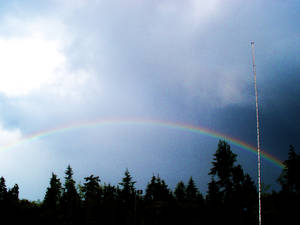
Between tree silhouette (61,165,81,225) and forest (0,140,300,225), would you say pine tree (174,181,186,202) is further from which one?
tree silhouette (61,165,81,225)

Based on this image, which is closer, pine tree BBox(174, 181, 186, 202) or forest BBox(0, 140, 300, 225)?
forest BBox(0, 140, 300, 225)

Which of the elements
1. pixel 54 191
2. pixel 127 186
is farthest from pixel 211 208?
pixel 54 191

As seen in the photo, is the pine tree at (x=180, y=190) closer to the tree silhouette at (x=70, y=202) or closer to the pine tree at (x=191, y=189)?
the pine tree at (x=191, y=189)

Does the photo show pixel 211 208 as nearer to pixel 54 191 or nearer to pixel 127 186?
pixel 127 186

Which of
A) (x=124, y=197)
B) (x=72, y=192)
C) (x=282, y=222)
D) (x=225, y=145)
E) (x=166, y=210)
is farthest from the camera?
(x=72, y=192)

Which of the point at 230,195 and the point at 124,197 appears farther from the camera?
the point at 124,197

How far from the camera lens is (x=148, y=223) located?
160 feet

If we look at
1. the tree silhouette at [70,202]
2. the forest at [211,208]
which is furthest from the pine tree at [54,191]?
the forest at [211,208]

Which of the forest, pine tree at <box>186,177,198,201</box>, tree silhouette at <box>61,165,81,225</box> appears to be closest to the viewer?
the forest

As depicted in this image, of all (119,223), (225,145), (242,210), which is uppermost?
(225,145)

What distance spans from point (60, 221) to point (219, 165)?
31495 millimetres

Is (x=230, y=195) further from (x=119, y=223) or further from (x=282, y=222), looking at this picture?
(x=119, y=223)

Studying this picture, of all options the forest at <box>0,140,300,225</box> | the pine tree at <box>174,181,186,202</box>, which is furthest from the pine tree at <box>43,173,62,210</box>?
the pine tree at <box>174,181,186,202</box>

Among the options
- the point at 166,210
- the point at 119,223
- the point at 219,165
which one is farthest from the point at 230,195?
the point at 119,223
